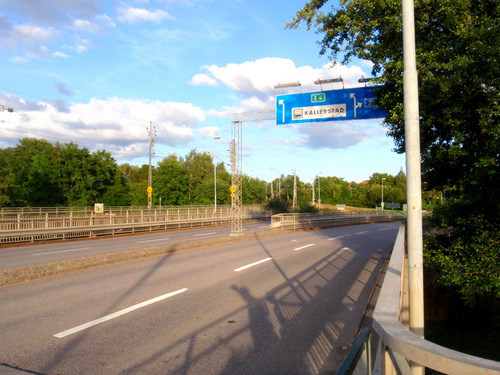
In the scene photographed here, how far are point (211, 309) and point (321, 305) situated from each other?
2358mm

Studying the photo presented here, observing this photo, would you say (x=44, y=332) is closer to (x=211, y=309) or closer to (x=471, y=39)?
(x=211, y=309)

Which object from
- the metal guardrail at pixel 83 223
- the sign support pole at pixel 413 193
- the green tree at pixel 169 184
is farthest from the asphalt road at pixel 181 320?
the green tree at pixel 169 184

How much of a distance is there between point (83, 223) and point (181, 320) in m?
22.0

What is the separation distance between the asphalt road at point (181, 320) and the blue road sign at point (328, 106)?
643 centimetres

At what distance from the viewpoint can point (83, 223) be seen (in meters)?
26.2

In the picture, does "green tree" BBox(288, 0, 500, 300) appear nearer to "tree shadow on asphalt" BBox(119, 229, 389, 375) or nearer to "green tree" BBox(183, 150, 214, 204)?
"tree shadow on asphalt" BBox(119, 229, 389, 375)

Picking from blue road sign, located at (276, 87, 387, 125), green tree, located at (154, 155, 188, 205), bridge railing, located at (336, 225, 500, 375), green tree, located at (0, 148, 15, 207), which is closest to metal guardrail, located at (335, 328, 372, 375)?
bridge railing, located at (336, 225, 500, 375)

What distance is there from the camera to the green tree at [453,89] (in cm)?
1006

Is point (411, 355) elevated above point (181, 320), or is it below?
above

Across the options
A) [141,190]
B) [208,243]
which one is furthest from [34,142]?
[208,243]

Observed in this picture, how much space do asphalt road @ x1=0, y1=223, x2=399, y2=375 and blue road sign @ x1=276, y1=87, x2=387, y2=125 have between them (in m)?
6.43

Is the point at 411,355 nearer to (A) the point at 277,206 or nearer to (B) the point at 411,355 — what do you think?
(B) the point at 411,355

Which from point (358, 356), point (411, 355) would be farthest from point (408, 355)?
point (358, 356)

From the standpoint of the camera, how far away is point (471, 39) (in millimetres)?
9953
